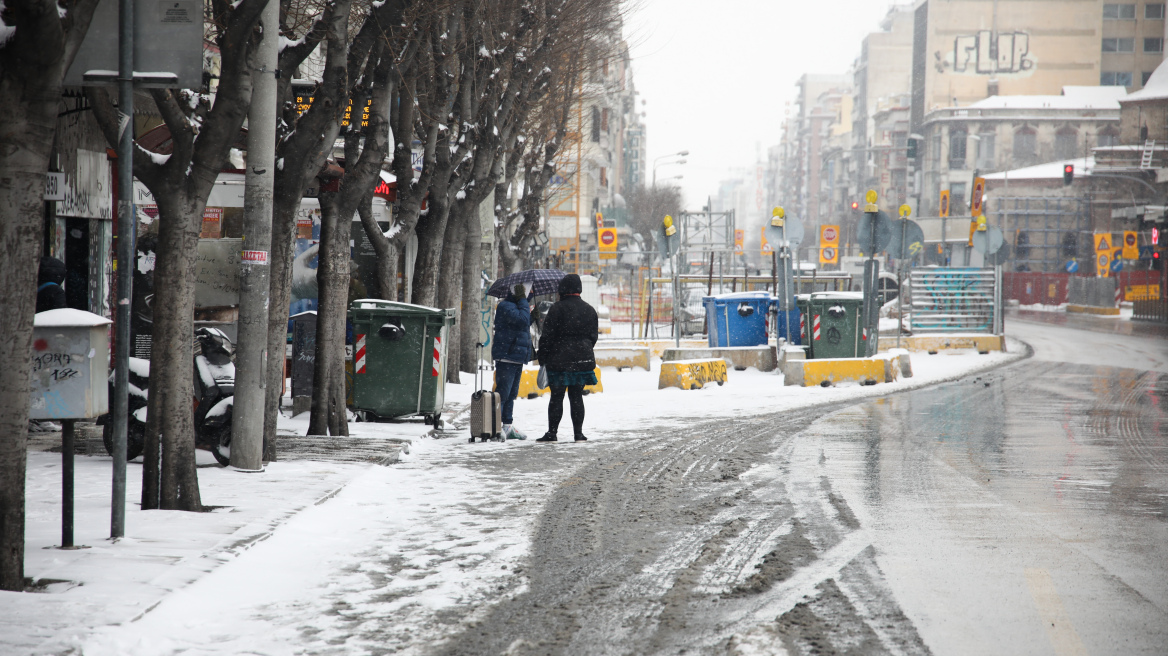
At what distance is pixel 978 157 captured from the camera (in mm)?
89875

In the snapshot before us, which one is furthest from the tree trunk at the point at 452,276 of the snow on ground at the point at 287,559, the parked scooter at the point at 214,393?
the parked scooter at the point at 214,393

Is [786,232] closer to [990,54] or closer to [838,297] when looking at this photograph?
[838,297]

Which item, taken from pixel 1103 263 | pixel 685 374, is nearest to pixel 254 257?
Answer: pixel 685 374

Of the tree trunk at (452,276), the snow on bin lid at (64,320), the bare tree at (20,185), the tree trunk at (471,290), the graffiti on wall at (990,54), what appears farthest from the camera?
the graffiti on wall at (990,54)

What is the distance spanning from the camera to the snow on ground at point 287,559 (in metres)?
4.77

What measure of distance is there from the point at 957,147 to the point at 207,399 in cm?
8875

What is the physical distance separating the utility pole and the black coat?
139 inches

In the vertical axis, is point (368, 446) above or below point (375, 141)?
below

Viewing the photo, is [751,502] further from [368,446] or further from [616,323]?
[616,323]

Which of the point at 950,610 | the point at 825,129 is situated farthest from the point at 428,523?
the point at 825,129

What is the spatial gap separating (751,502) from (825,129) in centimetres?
17266

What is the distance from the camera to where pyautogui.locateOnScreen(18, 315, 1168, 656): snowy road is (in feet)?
15.7

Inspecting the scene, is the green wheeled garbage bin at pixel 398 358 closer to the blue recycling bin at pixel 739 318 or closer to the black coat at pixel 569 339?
the black coat at pixel 569 339

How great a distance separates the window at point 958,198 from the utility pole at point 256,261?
86.6m
